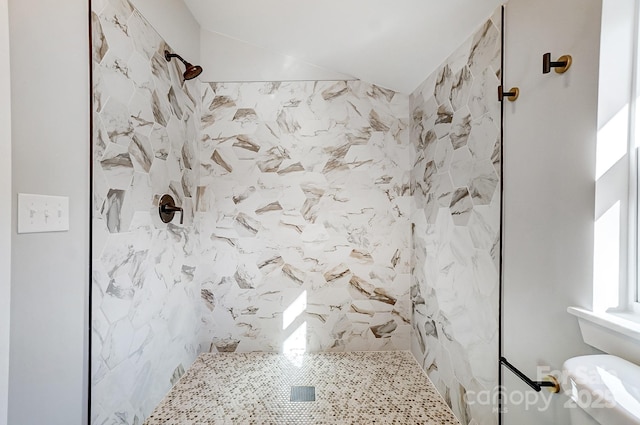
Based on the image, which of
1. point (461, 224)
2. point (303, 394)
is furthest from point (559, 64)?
point (303, 394)

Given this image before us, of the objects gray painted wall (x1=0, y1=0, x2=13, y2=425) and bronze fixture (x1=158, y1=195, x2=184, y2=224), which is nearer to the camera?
gray painted wall (x1=0, y1=0, x2=13, y2=425)

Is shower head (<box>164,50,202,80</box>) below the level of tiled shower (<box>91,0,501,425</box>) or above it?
above

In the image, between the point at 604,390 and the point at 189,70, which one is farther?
the point at 189,70

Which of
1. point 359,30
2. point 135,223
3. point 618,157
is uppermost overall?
point 359,30

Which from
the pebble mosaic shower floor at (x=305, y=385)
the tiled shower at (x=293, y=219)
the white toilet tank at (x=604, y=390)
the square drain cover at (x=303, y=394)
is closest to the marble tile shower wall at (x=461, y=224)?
the tiled shower at (x=293, y=219)

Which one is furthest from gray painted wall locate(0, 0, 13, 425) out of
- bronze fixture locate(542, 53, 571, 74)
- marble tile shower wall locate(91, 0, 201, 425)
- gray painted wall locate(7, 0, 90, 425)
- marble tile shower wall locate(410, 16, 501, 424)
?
marble tile shower wall locate(410, 16, 501, 424)

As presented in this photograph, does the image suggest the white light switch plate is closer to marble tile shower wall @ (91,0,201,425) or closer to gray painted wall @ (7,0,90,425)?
gray painted wall @ (7,0,90,425)

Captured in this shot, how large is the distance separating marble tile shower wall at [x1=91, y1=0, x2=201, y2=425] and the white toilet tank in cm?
153

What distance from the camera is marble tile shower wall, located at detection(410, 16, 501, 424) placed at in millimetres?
1211

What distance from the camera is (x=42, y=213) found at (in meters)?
0.88

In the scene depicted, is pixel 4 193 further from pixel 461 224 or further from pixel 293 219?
pixel 461 224

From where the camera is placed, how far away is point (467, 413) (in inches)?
54.0

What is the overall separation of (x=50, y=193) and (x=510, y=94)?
164 centimetres

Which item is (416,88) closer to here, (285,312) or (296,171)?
(296,171)
